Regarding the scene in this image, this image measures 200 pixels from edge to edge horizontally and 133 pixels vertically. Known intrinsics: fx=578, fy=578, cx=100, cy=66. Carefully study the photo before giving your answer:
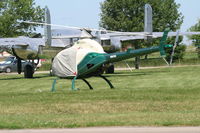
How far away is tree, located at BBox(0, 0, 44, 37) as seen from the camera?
66.9 metres

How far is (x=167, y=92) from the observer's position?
1972 cm

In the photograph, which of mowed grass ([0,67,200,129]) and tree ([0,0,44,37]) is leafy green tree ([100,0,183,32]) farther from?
mowed grass ([0,67,200,129])

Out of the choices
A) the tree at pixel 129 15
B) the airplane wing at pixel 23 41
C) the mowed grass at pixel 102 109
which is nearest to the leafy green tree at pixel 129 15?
the tree at pixel 129 15

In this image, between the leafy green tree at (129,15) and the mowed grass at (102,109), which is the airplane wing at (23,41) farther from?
the leafy green tree at (129,15)

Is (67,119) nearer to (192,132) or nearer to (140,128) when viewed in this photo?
(140,128)

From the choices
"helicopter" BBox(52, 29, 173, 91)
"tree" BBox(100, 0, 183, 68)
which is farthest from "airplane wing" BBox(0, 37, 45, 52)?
"tree" BBox(100, 0, 183, 68)

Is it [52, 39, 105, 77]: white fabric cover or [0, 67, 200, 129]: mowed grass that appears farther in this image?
[52, 39, 105, 77]: white fabric cover

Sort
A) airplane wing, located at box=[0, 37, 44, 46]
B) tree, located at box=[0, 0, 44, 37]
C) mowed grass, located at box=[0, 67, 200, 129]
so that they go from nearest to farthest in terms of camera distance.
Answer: mowed grass, located at box=[0, 67, 200, 129], airplane wing, located at box=[0, 37, 44, 46], tree, located at box=[0, 0, 44, 37]

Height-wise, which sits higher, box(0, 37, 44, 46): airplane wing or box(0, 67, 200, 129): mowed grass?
box(0, 37, 44, 46): airplane wing

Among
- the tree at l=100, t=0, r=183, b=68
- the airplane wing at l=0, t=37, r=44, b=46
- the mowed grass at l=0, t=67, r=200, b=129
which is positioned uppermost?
the tree at l=100, t=0, r=183, b=68

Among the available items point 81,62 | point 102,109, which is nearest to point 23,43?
point 81,62

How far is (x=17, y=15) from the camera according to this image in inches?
2724

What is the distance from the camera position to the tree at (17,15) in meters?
66.9

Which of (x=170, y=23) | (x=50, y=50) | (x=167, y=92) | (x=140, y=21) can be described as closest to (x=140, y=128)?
(x=167, y=92)
